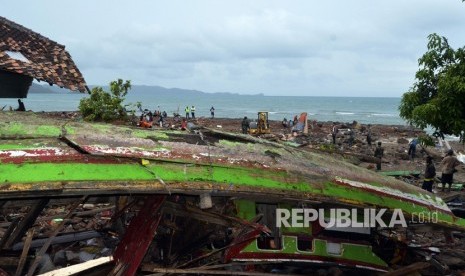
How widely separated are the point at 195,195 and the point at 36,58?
10.4m

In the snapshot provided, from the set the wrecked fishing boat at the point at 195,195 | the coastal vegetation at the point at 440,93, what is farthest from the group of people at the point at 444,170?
the wrecked fishing boat at the point at 195,195

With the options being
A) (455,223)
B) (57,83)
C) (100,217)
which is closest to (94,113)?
(57,83)

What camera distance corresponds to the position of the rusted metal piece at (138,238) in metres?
4.49

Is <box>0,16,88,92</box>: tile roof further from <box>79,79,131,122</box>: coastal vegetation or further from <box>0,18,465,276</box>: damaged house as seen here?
<box>79,79,131,122</box>: coastal vegetation

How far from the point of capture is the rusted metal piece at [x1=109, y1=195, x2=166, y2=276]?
4.49 m

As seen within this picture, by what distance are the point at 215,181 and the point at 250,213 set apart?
204 centimetres

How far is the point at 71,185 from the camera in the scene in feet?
12.2

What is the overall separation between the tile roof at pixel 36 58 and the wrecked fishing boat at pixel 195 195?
15.6 feet

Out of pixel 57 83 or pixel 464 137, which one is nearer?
pixel 464 137

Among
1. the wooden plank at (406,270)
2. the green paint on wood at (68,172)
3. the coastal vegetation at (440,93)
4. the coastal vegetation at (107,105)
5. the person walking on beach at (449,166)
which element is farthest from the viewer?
the coastal vegetation at (107,105)

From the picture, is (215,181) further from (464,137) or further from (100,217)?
Answer: (464,137)

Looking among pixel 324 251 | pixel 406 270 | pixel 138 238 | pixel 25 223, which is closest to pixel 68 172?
pixel 138 238

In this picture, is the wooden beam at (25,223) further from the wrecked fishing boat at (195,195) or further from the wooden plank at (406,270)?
the wooden plank at (406,270)

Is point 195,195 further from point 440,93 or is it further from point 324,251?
point 440,93
